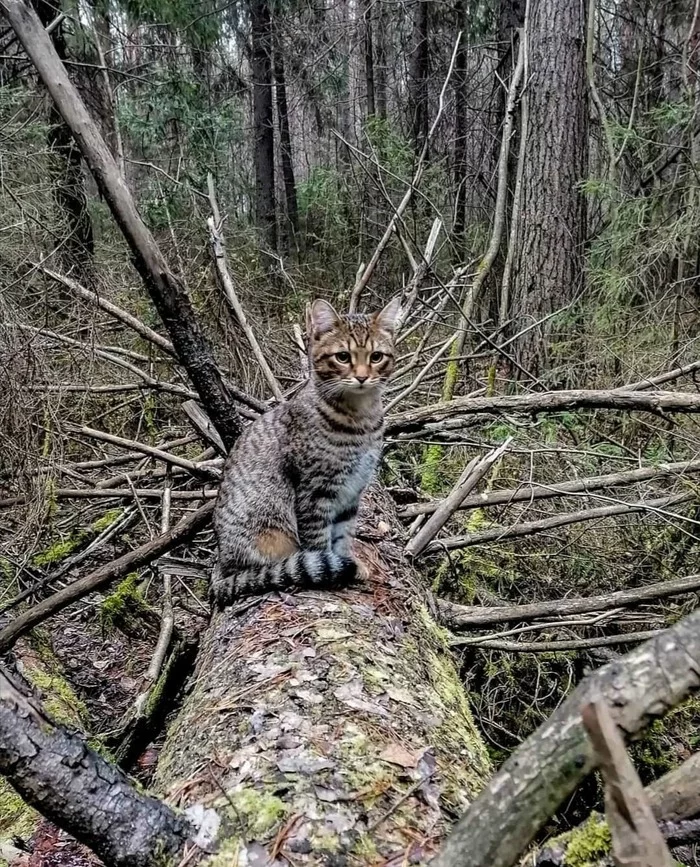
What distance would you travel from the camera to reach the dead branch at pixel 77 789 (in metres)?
1.42

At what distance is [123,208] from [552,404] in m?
2.45

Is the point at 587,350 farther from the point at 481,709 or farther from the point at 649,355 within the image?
the point at 481,709

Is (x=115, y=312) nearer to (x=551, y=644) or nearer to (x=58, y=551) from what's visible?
(x=58, y=551)

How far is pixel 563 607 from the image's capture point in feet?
11.7

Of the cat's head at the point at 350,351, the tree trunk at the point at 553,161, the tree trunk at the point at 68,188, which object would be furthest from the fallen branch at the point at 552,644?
the tree trunk at the point at 68,188

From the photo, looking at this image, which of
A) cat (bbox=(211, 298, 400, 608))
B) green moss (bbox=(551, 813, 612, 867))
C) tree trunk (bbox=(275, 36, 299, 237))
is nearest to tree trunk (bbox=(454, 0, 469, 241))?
tree trunk (bbox=(275, 36, 299, 237))

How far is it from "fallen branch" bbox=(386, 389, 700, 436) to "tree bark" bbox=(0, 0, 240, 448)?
1.23 m

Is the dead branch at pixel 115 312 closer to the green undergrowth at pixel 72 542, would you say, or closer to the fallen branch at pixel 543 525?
the green undergrowth at pixel 72 542

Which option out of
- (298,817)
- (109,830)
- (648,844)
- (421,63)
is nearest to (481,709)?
(298,817)

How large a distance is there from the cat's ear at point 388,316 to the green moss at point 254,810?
246 centimetres

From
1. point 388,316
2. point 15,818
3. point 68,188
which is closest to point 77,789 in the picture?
point 15,818

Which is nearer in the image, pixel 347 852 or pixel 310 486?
pixel 347 852

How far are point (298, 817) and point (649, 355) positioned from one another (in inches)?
215

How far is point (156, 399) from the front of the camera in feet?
20.8
